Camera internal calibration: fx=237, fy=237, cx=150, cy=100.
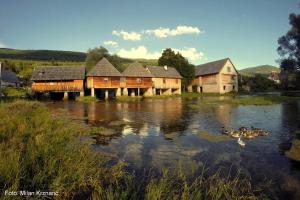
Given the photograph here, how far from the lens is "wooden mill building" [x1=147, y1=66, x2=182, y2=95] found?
54469 millimetres

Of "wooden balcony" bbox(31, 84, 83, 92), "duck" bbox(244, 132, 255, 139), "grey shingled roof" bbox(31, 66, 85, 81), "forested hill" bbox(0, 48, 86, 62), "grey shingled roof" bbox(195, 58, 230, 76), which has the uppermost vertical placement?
"forested hill" bbox(0, 48, 86, 62)

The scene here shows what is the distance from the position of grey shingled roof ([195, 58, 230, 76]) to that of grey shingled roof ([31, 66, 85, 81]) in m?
33.5

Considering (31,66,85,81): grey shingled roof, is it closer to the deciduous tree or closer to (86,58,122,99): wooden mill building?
(86,58,122,99): wooden mill building

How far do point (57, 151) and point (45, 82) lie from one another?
41580 millimetres

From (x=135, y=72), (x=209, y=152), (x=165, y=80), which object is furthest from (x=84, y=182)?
(x=165, y=80)

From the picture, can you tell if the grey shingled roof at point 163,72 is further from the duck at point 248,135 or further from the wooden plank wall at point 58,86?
the duck at point 248,135

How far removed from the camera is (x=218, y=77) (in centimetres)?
6062

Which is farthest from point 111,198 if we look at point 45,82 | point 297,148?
point 45,82

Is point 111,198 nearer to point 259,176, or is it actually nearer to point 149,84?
point 259,176

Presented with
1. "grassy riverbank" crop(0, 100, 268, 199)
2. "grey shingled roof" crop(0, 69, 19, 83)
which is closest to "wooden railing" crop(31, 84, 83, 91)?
"grey shingled roof" crop(0, 69, 19, 83)

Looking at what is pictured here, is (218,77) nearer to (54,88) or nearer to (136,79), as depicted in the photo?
(136,79)

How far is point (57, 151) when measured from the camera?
7.45 meters

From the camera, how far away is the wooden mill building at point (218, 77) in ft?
200

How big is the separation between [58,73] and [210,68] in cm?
3908
